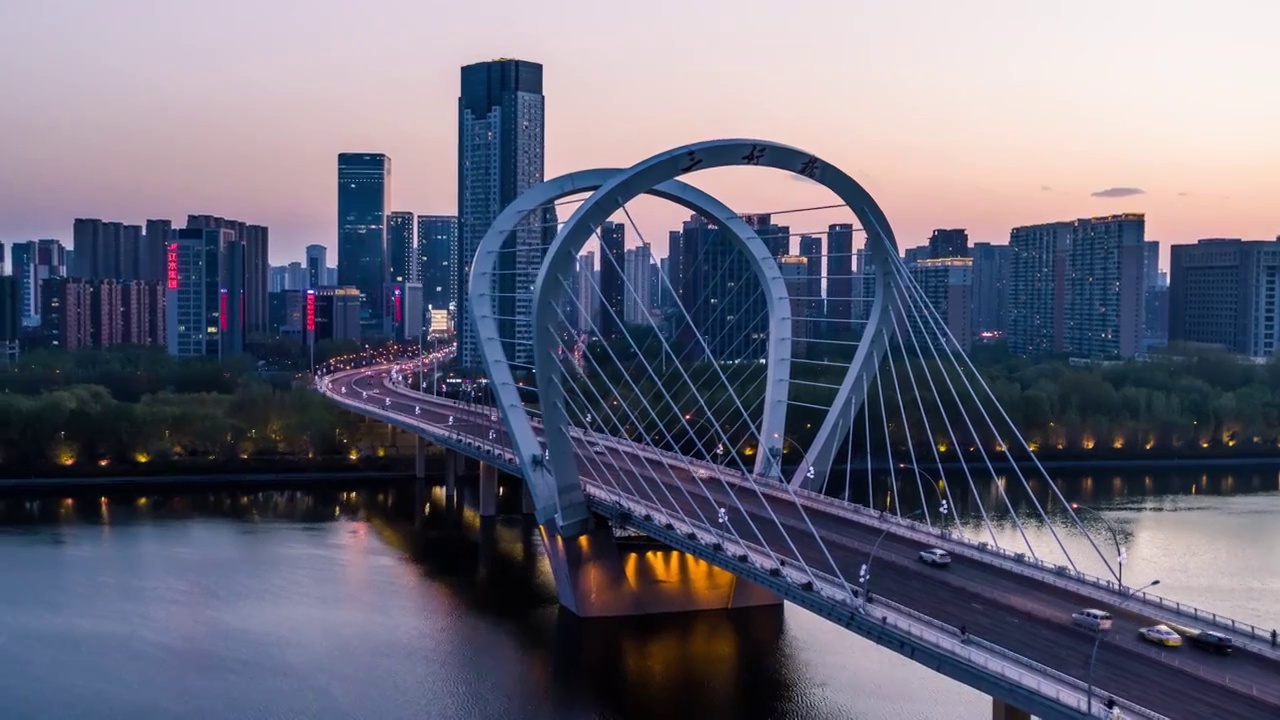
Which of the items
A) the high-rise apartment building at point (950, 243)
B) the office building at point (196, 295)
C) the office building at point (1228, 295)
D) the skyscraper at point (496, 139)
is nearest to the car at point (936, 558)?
the skyscraper at point (496, 139)

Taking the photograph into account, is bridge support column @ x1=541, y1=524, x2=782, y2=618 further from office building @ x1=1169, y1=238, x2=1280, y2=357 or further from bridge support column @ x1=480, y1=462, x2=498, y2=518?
office building @ x1=1169, y1=238, x2=1280, y2=357

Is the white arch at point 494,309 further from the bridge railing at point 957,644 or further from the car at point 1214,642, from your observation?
the car at point 1214,642

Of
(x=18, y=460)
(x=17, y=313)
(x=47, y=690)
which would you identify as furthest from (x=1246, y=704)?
(x=17, y=313)

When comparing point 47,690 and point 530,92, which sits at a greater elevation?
point 530,92

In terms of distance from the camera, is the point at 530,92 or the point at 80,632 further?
the point at 530,92

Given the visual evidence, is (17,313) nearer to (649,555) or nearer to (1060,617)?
(649,555)

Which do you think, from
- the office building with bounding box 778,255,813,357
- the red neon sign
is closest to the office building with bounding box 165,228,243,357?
the red neon sign

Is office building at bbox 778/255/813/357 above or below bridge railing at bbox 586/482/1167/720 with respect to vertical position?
above

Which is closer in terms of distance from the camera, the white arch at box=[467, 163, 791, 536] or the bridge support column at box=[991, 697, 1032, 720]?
the bridge support column at box=[991, 697, 1032, 720]

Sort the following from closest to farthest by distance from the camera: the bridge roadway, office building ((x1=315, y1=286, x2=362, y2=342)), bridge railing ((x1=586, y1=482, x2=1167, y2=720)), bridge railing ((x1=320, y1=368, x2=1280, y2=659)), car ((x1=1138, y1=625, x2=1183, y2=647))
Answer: bridge railing ((x1=586, y1=482, x2=1167, y2=720)) → the bridge roadway → car ((x1=1138, y1=625, x2=1183, y2=647)) → bridge railing ((x1=320, y1=368, x2=1280, y2=659)) → office building ((x1=315, y1=286, x2=362, y2=342))
